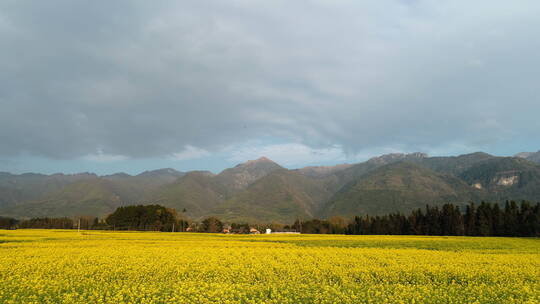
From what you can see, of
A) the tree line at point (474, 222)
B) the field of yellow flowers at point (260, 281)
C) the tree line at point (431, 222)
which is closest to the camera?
the field of yellow flowers at point (260, 281)

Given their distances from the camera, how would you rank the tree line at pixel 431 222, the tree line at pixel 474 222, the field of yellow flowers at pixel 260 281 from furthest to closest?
the tree line at pixel 431 222 → the tree line at pixel 474 222 → the field of yellow flowers at pixel 260 281

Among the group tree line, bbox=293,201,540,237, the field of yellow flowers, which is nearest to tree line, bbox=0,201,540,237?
tree line, bbox=293,201,540,237

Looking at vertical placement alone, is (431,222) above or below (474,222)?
below

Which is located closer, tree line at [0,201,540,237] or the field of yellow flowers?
the field of yellow flowers

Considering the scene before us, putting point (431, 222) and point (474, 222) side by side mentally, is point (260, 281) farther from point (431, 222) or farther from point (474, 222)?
point (431, 222)

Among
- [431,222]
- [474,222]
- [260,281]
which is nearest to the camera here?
[260,281]

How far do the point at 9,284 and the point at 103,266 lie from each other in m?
7.32

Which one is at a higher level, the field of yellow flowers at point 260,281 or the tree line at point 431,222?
the field of yellow flowers at point 260,281

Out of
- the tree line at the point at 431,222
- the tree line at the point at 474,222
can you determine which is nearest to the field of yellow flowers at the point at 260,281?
the tree line at the point at 474,222

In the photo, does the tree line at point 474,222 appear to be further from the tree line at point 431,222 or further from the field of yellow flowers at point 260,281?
the field of yellow flowers at point 260,281

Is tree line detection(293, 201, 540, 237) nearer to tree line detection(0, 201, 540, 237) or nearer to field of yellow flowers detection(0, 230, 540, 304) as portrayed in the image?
tree line detection(0, 201, 540, 237)

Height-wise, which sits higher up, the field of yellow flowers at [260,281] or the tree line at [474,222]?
the field of yellow flowers at [260,281]

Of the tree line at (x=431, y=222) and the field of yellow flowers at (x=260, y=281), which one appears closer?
the field of yellow flowers at (x=260, y=281)

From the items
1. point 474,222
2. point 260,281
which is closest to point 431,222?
point 474,222
